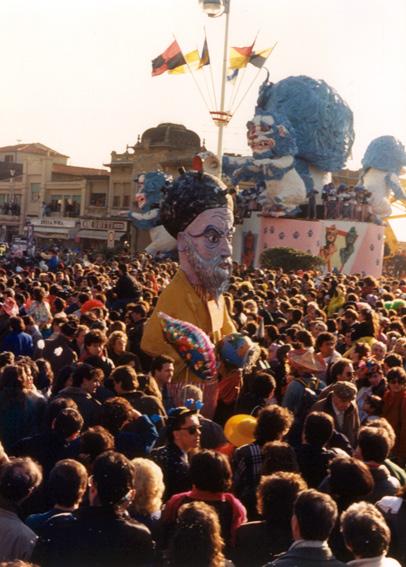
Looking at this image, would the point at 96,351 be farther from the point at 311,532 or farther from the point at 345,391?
the point at 311,532

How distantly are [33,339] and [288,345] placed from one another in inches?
125

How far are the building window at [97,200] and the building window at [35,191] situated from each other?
5348mm

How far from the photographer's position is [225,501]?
4227mm

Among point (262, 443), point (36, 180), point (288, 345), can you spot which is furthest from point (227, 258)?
point (36, 180)

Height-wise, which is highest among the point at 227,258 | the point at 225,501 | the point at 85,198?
the point at 85,198

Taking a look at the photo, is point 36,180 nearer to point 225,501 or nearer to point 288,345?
point 288,345

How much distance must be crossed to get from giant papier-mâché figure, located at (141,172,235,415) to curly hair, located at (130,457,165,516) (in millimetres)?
4761

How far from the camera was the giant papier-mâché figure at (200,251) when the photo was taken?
9.12 metres

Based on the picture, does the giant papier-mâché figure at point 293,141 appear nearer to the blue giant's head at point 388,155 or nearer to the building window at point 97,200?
the blue giant's head at point 388,155

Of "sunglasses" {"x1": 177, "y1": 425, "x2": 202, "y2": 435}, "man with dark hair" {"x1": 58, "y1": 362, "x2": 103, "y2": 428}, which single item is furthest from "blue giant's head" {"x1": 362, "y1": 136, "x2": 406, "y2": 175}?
"sunglasses" {"x1": 177, "y1": 425, "x2": 202, "y2": 435}

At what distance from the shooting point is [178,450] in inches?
198

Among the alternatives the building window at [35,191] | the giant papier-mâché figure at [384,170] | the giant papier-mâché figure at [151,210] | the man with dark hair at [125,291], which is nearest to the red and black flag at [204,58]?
the giant papier-mâché figure at [151,210]

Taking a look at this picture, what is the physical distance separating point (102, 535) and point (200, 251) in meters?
5.82

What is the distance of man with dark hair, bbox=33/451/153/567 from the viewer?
143 inches
